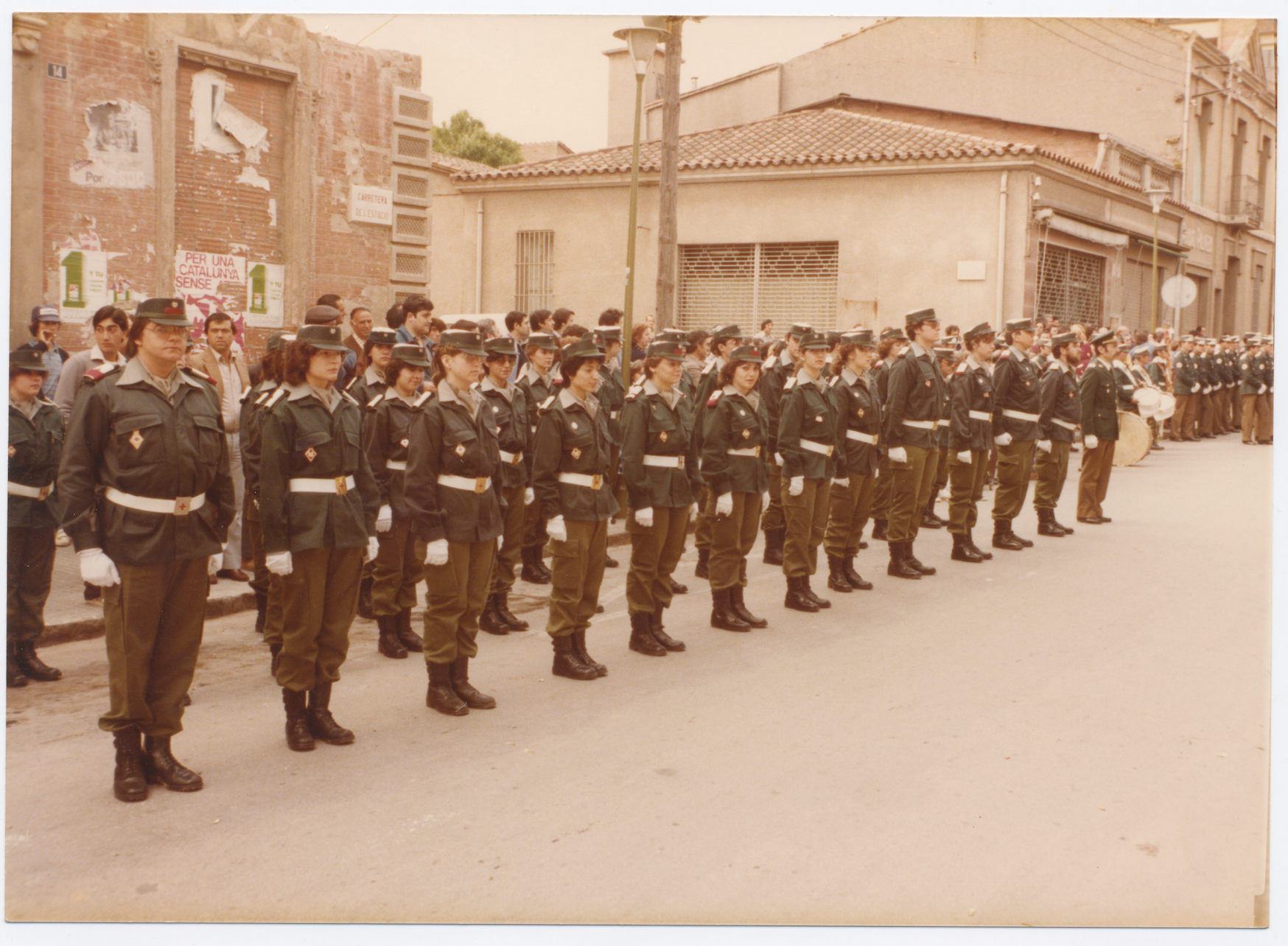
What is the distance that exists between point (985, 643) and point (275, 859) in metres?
4.88

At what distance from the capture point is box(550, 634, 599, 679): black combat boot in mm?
6734

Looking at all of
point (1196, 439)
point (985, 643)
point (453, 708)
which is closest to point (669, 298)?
point (985, 643)

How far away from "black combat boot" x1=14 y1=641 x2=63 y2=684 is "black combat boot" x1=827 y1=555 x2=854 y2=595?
5506 millimetres

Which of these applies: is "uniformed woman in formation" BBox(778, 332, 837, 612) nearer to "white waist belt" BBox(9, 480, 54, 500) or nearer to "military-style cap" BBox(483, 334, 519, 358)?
"military-style cap" BBox(483, 334, 519, 358)

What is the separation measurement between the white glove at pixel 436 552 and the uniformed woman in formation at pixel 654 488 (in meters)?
1.67

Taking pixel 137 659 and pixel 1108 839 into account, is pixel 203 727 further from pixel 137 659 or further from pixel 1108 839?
pixel 1108 839

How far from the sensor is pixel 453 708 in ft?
19.7

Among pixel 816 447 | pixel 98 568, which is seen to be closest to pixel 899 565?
pixel 816 447

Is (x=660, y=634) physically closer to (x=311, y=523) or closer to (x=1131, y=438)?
(x=311, y=523)

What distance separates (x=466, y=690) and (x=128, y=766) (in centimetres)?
175

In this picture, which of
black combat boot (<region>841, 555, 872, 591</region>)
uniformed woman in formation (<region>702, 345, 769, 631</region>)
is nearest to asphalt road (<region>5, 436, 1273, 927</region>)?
uniformed woman in formation (<region>702, 345, 769, 631</region>)

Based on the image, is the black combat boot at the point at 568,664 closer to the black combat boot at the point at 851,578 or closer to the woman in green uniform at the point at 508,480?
the woman in green uniform at the point at 508,480

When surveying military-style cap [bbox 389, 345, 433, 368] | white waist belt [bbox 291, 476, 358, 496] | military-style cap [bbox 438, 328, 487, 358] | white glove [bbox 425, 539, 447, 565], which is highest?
military-style cap [bbox 438, 328, 487, 358]

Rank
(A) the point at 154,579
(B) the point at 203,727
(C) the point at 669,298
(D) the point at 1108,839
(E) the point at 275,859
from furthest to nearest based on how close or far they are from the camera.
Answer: (C) the point at 669,298
(B) the point at 203,727
(A) the point at 154,579
(D) the point at 1108,839
(E) the point at 275,859
